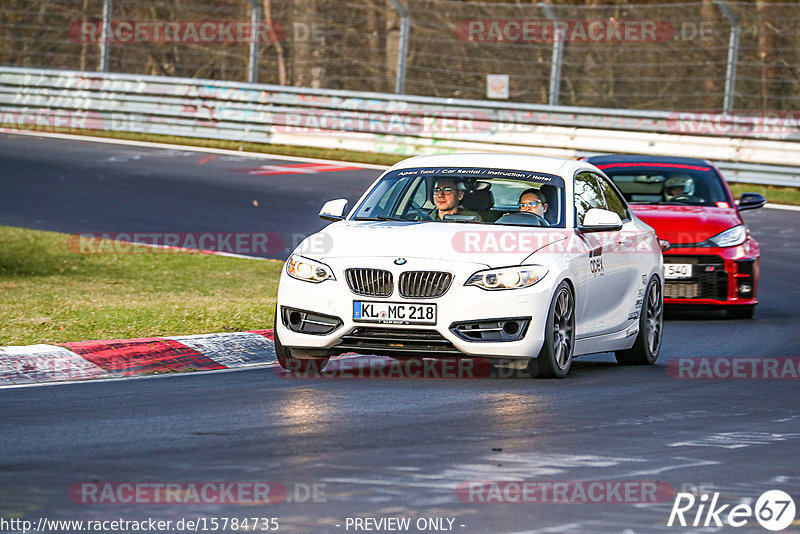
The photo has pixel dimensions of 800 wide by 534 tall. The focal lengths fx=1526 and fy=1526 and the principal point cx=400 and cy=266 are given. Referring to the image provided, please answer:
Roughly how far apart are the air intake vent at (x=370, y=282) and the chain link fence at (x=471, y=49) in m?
15.8

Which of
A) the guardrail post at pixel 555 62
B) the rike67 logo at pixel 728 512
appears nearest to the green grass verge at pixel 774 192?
the guardrail post at pixel 555 62

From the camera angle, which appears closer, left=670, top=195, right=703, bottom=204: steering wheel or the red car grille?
the red car grille

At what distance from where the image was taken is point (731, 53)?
2512cm

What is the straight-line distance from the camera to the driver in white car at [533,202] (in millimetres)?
10680

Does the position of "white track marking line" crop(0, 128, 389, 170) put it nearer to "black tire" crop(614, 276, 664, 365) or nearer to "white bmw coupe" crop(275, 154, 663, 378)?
"black tire" crop(614, 276, 664, 365)

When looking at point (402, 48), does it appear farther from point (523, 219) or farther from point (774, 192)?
point (523, 219)

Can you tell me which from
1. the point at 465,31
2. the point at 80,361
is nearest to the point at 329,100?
the point at 465,31

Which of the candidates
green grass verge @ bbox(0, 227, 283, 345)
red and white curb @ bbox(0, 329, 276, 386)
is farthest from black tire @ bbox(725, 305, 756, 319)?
red and white curb @ bbox(0, 329, 276, 386)

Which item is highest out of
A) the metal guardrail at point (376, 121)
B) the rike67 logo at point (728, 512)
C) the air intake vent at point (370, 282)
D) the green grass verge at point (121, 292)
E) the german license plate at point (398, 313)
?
the metal guardrail at point (376, 121)

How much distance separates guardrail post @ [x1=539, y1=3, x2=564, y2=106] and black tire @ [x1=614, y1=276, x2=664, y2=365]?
569 inches

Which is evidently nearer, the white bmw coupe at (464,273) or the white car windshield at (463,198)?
the white bmw coupe at (464,273)

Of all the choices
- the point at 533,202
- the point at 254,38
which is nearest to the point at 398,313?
the point at 533,202

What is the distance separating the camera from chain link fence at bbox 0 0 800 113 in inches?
1032

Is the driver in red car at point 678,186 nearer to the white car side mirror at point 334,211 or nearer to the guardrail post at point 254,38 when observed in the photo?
the white car side mirror at point 334,211
